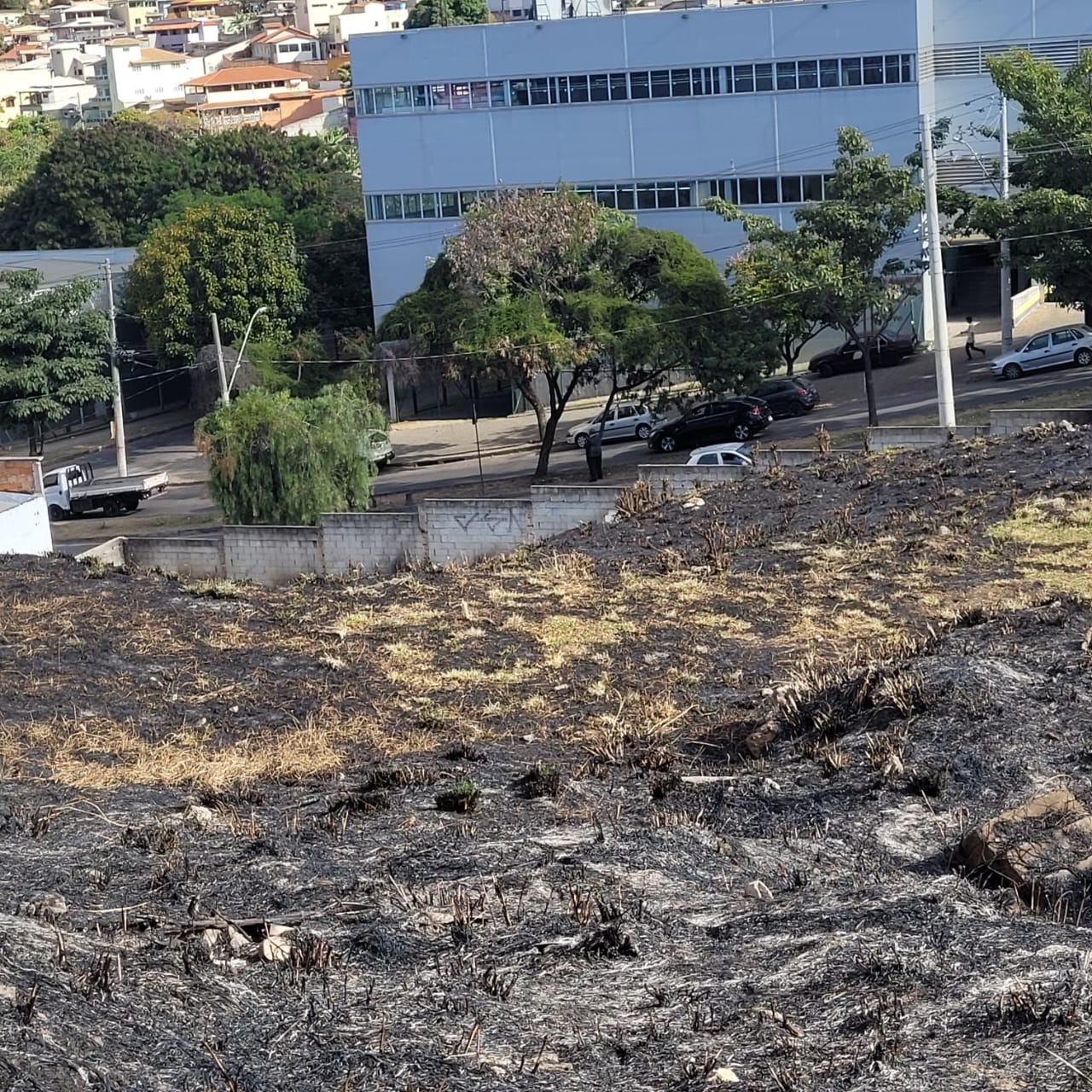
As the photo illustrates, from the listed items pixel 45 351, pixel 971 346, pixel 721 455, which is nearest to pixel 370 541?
pixel 721 455

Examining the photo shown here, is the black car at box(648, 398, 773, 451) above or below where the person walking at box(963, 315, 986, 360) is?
below

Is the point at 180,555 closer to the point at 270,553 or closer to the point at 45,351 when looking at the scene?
the point at 270,553

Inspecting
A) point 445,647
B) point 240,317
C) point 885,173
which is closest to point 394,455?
point 240,317

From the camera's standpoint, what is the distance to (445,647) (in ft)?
56.7

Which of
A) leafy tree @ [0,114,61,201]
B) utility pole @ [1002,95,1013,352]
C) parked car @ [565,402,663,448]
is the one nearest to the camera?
utility pole @ [1002,95,1013,352]

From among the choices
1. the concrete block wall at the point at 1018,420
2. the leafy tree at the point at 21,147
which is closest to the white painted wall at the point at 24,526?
the concrete block wall at the point at 1018,420

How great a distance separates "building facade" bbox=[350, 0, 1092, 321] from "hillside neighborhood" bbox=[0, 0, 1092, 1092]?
0.44 feet

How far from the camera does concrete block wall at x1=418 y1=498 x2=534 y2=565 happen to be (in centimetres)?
2541

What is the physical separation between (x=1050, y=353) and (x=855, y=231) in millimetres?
7965

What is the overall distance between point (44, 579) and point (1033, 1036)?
17243mm

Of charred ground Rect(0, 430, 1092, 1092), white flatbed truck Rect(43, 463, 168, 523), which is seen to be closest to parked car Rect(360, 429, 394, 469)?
white flatbed truck Rect(43, 463, 168, 523)

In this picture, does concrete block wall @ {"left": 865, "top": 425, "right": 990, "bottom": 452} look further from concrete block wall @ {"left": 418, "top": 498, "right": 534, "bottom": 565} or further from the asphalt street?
the asphalt street

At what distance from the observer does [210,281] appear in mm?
47406

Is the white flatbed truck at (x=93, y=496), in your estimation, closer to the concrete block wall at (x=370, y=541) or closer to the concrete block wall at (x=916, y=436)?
the concrete block wall at (x=370, y=541)
